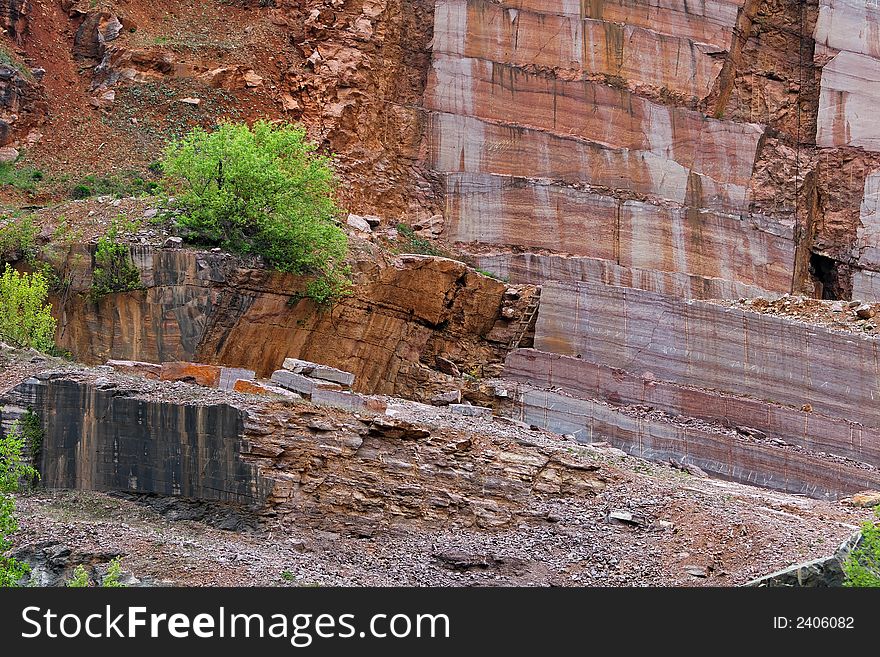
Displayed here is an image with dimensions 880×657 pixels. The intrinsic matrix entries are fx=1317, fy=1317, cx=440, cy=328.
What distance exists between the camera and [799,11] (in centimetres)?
4062

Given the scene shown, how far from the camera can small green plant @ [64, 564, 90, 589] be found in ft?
50.1

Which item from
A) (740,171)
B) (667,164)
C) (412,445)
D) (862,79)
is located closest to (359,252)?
(412,445)

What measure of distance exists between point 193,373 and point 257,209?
16.1ft

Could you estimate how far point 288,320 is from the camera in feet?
86.0

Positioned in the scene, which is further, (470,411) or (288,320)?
(288,320)

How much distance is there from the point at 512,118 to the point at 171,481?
18.3 metres

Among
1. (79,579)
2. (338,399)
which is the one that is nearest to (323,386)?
(338,399)

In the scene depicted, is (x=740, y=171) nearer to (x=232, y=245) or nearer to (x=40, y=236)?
(x=232, y=245)

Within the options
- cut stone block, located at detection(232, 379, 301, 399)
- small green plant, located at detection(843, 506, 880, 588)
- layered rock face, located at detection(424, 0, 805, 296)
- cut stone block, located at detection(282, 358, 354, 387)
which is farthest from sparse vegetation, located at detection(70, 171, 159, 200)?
small green plant, located at detection(843, 506, 880, 588)

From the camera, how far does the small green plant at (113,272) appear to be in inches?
980

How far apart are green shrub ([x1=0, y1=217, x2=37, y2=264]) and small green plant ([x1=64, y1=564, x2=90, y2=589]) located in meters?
10.5

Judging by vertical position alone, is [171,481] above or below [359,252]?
below

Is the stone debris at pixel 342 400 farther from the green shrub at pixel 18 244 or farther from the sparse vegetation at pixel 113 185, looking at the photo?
the sparse vegetation at pixel 113 185

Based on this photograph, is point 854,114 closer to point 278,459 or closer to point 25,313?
point 25,313
